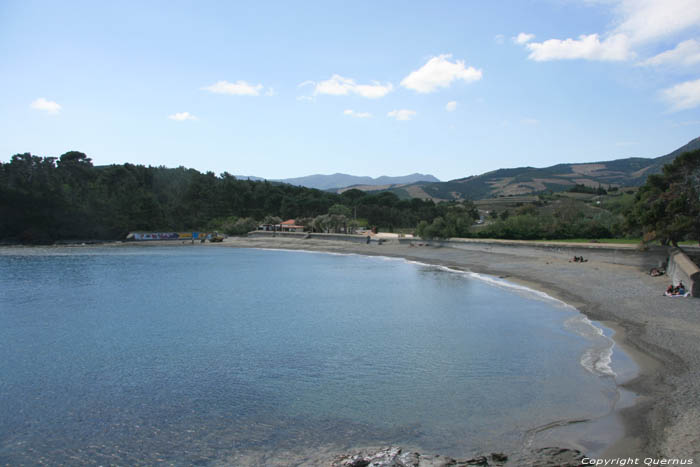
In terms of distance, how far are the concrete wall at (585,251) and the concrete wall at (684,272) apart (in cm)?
263

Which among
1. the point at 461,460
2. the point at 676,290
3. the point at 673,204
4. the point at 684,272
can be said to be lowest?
the point at 461,460

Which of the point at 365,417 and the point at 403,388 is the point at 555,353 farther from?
the point at 365,417

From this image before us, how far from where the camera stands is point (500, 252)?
48938 mm

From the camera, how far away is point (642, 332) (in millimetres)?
16922

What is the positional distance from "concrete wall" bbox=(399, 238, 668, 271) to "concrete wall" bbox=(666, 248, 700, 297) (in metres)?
2.63

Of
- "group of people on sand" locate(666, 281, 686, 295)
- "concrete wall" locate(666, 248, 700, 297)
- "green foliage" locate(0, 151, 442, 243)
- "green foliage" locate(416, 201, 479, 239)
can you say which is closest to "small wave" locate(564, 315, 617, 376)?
"group of people on sand" locate(666, 281, 686, 295)

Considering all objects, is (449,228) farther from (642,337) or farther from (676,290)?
(642,337)

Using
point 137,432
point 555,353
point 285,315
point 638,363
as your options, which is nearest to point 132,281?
point 285,315

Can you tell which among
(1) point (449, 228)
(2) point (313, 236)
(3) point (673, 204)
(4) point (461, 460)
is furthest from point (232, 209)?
(4) point (461, 460)

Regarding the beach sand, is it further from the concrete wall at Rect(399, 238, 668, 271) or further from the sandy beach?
the concrete wall at Rect(399, 238, 668, 271)

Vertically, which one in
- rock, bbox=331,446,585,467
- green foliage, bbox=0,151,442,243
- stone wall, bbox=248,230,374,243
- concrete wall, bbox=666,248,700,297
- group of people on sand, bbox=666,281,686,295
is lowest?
rock, bbox=331,446,585,467

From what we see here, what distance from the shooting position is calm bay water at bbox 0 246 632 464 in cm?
1023

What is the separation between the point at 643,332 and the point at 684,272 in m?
8.06

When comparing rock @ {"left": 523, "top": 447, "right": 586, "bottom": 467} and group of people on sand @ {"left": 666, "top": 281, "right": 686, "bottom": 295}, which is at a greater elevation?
group of people on sand @ {"left": 666, "top": 281, "right": 686, "bottom": 295}
